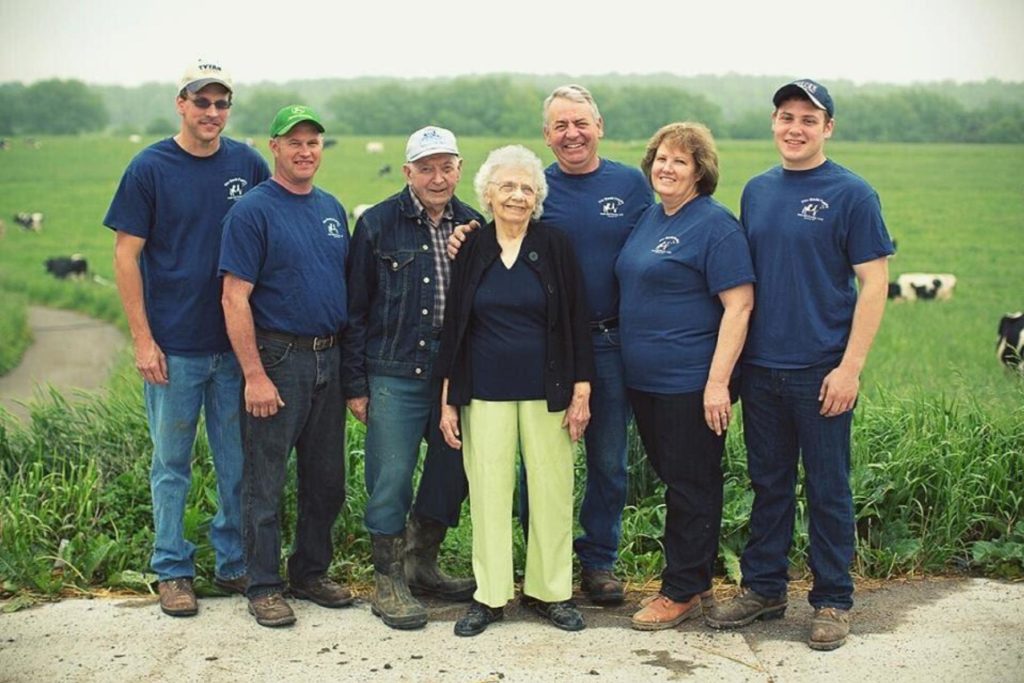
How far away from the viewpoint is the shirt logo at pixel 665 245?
475 centimetres

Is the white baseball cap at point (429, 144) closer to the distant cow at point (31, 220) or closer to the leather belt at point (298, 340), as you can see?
the leather belt at point (298, 340)

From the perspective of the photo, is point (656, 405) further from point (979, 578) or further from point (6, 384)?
point (6, 384)

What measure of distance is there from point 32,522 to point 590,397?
281cm

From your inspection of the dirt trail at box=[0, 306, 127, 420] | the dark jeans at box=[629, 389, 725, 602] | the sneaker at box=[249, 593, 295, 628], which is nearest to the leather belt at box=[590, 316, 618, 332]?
the dark jeans at box=[629, 389, 725, 602]

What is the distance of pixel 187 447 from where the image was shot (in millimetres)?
5219

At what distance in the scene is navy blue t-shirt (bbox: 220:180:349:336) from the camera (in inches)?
190

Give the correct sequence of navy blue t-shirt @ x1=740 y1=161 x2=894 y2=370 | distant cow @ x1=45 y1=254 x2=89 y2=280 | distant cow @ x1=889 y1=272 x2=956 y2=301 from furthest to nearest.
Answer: distant cow @ x1=45 y1=254 x2=89 y2=280 < distant cow @ x1=889 y1=272 x2=956 y2=301 < navy blue t-shirt @ x1=740 y1=161 x2=894 y2=370

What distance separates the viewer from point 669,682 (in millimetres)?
4375

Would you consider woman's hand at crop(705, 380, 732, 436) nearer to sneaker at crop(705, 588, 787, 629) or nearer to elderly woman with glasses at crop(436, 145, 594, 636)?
elderly woman with glasses at crop(436, 145, 594, 636)

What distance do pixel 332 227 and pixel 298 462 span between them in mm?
1062

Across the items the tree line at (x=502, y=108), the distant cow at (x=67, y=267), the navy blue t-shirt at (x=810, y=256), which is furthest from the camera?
the tree line at (x=502, y=108)

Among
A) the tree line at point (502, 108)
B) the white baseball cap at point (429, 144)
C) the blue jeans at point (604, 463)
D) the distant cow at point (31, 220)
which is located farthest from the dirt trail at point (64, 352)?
the white baseball cap at point (429, 144)

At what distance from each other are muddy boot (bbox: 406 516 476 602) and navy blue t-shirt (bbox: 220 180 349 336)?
1.03 metres

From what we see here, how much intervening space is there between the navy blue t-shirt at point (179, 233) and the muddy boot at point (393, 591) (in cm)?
113
